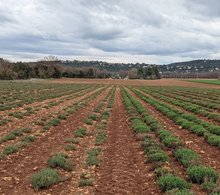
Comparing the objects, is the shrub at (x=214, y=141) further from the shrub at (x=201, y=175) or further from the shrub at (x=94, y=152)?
the shrub at (x=94, y=152)

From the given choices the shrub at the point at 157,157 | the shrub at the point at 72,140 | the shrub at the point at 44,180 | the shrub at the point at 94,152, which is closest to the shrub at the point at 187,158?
the shrub at the point at 157,157

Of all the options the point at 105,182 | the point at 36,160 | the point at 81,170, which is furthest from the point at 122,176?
the point at 36,160

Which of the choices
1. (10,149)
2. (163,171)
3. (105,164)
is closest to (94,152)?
(105,164)

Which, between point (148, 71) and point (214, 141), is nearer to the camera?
point (214, 141)

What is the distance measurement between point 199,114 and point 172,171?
35.0 feet

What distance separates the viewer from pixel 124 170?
616 cm

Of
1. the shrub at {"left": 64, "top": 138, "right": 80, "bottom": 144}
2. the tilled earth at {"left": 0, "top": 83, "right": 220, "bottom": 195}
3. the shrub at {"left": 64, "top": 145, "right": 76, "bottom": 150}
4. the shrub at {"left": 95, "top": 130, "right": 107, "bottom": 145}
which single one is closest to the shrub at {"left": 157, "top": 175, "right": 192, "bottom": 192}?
the tilled earth at {"left": 0, "top": 83, "right": 220, "bottom": 195}

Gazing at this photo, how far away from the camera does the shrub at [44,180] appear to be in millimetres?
4938

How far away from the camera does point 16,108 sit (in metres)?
16.6

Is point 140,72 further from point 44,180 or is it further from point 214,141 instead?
point 44,180

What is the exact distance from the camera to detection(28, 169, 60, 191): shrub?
4.94 m

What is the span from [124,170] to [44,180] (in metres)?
2.60

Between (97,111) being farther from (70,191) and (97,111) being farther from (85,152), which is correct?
(70,191)

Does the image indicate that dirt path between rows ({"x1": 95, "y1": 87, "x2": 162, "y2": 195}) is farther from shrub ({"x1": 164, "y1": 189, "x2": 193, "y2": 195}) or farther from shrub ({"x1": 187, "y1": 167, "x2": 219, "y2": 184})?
shrub ({"x1": 187, "y1": 167, "x2": 219, "y2": 184})
